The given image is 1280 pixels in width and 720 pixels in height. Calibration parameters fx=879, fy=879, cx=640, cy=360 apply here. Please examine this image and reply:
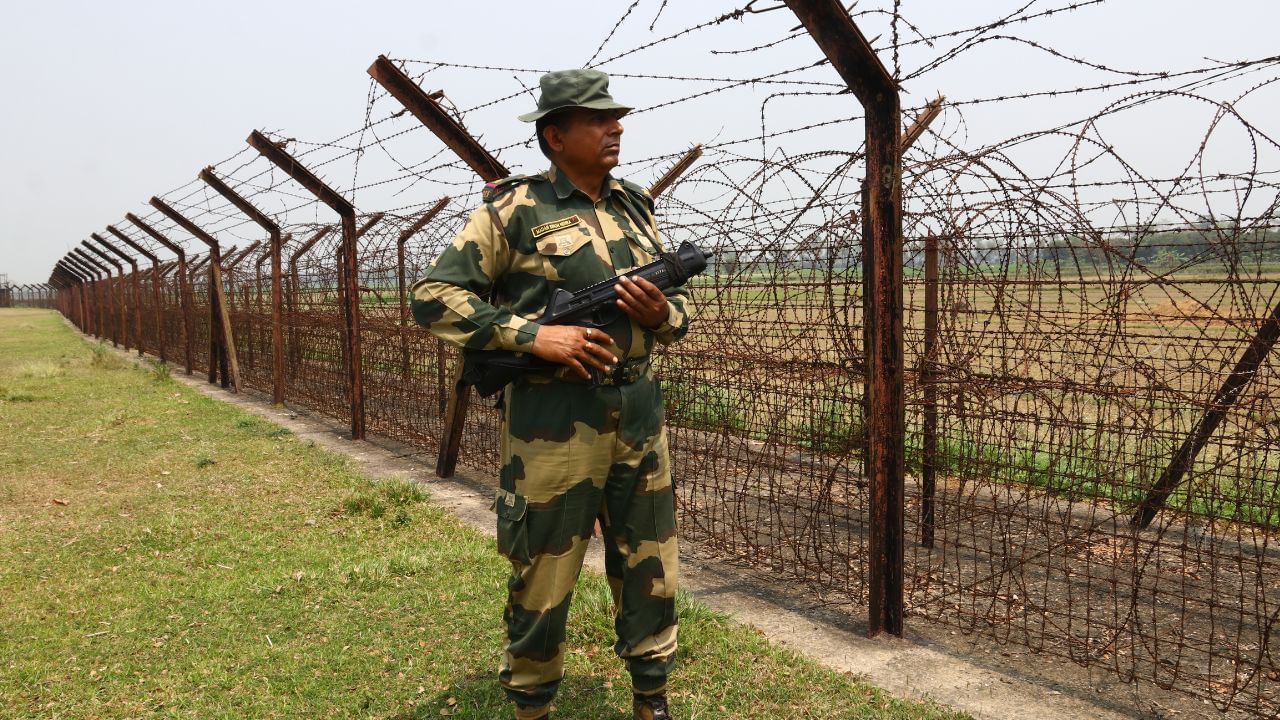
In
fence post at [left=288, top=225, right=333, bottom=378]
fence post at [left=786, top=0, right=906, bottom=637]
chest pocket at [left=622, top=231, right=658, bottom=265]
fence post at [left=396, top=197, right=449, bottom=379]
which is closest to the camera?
chest pocket at [left=622, top=231, right=658, bottom=265]

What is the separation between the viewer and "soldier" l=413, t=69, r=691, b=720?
2.38 m

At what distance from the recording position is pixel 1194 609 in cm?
381

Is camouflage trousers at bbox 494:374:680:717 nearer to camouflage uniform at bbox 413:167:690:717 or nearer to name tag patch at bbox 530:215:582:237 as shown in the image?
camouflage uniform at bbox 413:167:690:717

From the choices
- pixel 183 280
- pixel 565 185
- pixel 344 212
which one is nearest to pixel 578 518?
pixel 565 185

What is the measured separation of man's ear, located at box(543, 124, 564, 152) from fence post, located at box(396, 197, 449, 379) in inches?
196

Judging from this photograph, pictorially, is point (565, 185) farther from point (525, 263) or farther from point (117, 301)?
point (117, 301)

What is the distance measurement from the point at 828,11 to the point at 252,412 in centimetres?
890

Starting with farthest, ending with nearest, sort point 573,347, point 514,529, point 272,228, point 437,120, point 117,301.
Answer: point 117,301, point 272,228, point 437,120, point 514,529, point 573,347

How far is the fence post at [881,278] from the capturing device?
3.15 meters

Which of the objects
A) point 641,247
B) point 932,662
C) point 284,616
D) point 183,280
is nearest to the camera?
point 641,247

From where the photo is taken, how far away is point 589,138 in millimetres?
2439

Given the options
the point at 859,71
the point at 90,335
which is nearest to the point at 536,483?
the point at 859,71

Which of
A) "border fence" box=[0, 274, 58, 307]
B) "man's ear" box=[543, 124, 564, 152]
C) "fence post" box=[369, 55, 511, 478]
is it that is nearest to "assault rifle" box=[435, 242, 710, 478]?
"man's ear" box=[543, 124, 564, 152]

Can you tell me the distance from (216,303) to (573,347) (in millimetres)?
11764
